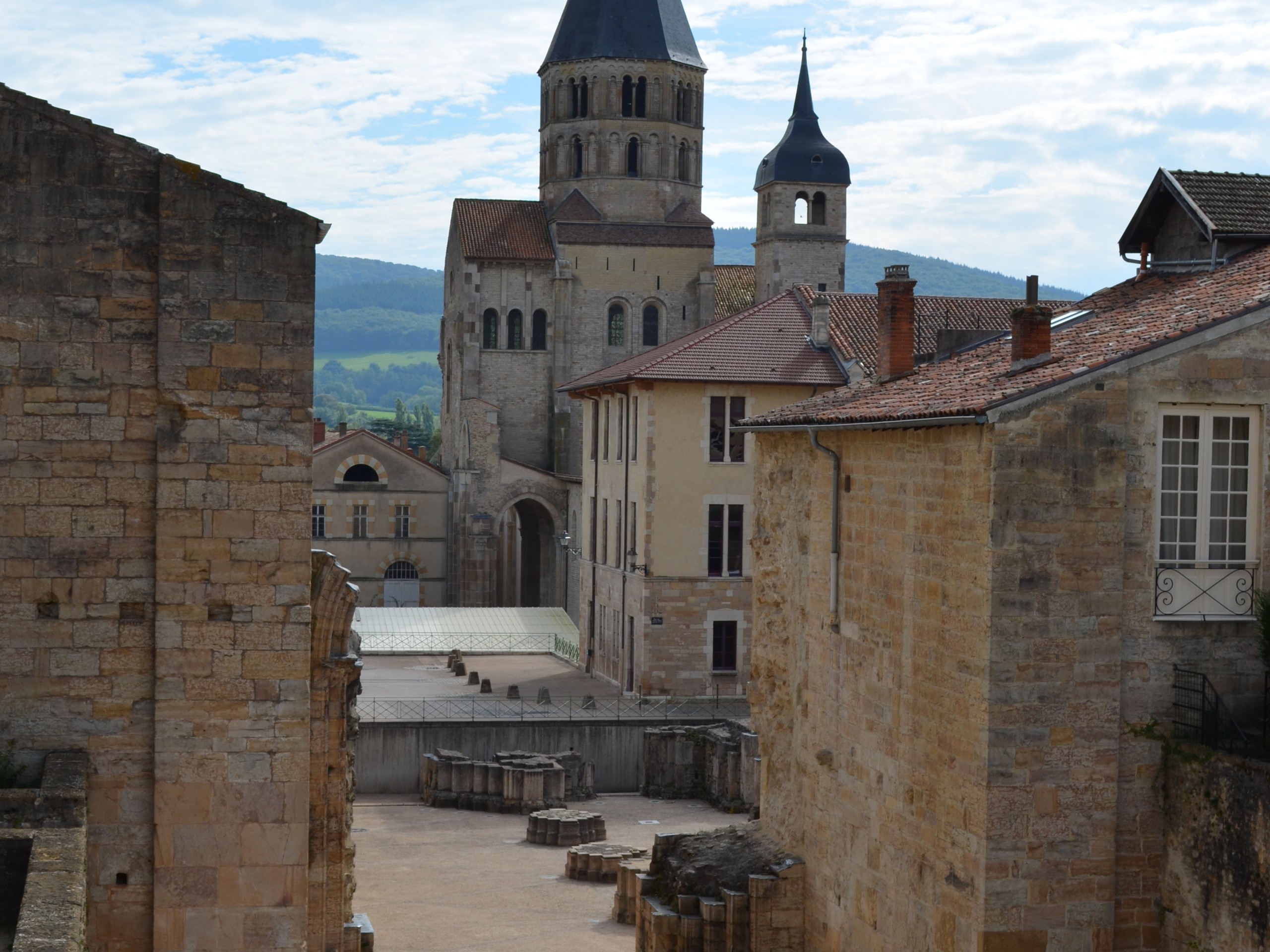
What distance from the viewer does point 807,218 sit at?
72.9 meters

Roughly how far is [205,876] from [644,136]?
59960mm

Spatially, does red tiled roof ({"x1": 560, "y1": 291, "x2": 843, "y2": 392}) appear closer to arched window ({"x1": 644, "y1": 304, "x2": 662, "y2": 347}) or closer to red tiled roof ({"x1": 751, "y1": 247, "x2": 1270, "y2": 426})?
red tiled roof ({"x1": 751, "y1": 247, "x2": 1270, "y2": 426})

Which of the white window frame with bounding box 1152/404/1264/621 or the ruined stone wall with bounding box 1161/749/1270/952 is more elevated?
the white window frame with bounding box 1152/404/1264/621

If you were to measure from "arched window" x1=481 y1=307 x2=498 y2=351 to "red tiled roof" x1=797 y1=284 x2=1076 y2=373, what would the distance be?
2431cm

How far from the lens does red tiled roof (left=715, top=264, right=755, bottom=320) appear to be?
Result: 7138 cm

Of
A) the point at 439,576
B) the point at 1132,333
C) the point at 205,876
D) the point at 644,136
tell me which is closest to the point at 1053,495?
the point at 1132,333

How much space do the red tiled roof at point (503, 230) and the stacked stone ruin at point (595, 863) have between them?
132 ft

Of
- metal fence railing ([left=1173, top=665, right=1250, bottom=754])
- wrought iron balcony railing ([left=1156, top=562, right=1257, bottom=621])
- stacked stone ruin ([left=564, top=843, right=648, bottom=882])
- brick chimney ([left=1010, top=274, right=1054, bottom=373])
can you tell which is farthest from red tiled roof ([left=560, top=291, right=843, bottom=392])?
metal fence railing ([left=1173, top=665, right=1250, bottom=754])

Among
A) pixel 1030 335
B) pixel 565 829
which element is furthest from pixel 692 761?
pixel 1030 335

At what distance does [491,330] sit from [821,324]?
92.1ft

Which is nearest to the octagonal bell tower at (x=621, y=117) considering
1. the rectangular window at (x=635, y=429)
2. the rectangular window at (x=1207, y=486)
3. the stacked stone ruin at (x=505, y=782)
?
the rectangular window at (x=635, y=429)

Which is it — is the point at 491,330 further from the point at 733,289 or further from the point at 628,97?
the point at 628,97

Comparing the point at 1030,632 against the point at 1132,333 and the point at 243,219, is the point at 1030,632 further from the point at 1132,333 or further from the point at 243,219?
the point at 243,219

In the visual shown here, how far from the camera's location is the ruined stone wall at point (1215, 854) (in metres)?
14.1
